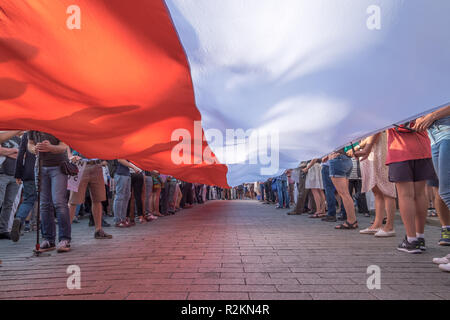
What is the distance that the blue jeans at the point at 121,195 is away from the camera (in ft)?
20.0

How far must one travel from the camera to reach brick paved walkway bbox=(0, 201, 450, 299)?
2023 millimetres

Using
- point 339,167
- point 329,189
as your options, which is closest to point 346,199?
point 339,167

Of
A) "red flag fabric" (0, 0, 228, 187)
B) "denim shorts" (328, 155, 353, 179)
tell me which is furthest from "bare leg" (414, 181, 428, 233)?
"red flag fabric" (0, 0, 228, 187)

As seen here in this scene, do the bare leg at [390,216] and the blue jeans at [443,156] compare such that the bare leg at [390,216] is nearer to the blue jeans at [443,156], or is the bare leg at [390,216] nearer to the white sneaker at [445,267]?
the blue jeans at [443,156]

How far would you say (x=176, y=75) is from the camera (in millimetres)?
2781

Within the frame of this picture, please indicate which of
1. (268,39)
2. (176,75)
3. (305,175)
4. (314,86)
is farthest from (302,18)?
(305,175)

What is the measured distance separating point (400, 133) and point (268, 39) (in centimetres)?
224

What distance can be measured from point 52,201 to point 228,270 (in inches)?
110

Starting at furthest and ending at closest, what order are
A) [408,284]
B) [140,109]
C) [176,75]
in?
[140,109]
[176,75]
[408,284]

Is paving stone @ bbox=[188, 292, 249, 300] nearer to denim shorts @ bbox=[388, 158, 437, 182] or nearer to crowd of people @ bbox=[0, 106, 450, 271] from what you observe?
crowd of people @ bbox=[0, 106, 450, 271]

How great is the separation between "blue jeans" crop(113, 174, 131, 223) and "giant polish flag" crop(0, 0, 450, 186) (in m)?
2.62

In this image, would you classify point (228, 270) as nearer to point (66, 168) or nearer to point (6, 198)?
point (66, 168)

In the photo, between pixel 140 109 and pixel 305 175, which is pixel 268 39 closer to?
pixel 140 109
